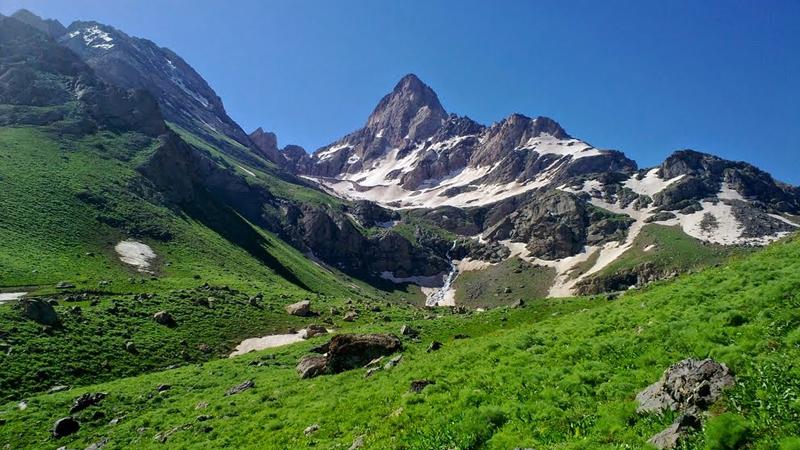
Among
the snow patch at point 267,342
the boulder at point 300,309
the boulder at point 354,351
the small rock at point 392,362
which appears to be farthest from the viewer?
the boulder at point 300,309

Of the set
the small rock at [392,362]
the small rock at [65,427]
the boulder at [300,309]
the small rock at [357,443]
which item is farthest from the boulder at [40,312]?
the small rock at [357,443]

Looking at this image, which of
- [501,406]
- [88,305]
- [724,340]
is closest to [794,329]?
[724,340]

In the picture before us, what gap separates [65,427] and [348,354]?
724 inches

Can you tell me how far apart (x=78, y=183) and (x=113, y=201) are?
10.0 m

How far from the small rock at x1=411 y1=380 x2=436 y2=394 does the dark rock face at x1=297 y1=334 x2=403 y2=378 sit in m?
11.2

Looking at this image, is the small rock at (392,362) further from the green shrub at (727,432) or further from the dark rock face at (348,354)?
the green shrub at (727,432)

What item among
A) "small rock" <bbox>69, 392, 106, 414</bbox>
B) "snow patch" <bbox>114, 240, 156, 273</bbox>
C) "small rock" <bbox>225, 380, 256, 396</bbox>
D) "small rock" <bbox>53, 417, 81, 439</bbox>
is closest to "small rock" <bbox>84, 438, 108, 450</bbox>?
"small rock" <bbox>53, 417, 81, 439</bbox>

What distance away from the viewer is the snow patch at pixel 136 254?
104 meters

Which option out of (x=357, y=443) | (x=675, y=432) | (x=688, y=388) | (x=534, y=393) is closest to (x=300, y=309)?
(x=357, y=443)

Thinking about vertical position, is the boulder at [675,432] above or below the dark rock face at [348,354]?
above

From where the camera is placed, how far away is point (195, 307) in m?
70.8

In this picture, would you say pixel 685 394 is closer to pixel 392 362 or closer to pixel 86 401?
pixel 392 362

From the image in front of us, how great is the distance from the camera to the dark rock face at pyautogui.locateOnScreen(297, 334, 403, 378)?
115ft

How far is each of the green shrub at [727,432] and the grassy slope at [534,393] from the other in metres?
0.17
